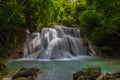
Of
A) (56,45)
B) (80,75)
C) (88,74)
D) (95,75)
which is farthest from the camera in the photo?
(56,45)

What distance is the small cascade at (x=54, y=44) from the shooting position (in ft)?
92.2

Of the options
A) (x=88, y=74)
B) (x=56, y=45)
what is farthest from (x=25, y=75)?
(x=56, y=45)

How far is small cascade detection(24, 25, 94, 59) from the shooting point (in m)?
28.1

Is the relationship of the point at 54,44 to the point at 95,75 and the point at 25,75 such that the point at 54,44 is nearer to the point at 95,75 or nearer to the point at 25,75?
the point at 25,75

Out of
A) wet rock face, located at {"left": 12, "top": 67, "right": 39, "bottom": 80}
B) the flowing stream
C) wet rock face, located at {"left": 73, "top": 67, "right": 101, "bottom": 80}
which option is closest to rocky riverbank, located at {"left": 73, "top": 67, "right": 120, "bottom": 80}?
wet rock face, located at {"left": 73, "top": 67, "right": 101, "bottom": 80}

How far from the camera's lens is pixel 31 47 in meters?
29.0

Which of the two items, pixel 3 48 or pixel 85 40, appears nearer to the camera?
pixel 3 48

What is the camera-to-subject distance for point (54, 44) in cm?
3002

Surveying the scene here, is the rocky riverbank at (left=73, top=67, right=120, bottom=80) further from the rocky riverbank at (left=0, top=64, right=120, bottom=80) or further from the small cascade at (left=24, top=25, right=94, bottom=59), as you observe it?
the small cascade at (left=24, top=25, right=94, bottom=59)

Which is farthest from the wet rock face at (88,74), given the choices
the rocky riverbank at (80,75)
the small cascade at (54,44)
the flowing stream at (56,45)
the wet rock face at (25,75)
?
the small cascade at (54,44)

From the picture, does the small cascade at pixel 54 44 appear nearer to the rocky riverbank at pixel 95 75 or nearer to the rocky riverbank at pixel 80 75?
the rocky riverbank at pixel 80 75

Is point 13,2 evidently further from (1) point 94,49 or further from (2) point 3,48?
(1) point 94,49

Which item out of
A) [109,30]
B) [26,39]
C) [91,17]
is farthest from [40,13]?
[109,30]

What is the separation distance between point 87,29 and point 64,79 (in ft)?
63.5
